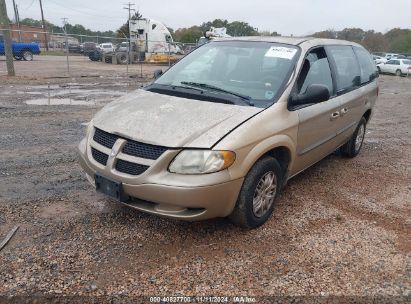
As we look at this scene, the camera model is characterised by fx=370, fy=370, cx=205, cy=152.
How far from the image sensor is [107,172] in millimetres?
3107

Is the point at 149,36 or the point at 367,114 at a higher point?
the point at 149,36

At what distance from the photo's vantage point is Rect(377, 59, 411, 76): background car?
27797mm

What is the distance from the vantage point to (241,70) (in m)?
3.98

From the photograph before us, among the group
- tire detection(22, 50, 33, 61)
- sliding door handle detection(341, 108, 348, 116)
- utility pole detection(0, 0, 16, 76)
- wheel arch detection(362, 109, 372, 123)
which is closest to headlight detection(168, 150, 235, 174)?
sliding door handle detection(341, 108, 348, 116)

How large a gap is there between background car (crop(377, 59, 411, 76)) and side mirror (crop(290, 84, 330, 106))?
2775 centimetres

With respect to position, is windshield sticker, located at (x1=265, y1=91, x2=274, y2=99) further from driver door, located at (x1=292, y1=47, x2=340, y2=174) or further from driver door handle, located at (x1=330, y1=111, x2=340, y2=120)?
driver door handle, located at (x1=330, y1=111, x2=340, y2=120)

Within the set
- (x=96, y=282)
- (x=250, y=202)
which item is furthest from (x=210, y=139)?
(x=96, y=282)

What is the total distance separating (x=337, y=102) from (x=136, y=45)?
89.5 feet

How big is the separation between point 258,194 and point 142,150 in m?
1.16

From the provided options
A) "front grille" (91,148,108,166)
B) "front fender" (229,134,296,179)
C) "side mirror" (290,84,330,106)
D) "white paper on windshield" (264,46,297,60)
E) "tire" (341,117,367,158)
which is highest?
"white paper on windshield" (264,46,297,60)

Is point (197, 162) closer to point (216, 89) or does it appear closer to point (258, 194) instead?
point (258, 194)

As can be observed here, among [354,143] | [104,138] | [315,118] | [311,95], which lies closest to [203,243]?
[104,138]

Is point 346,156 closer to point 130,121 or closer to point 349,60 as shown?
point 349,60

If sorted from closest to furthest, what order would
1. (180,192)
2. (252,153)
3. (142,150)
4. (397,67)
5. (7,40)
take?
(180,192), (142,150), (252,153), (7,40), (397,67)
